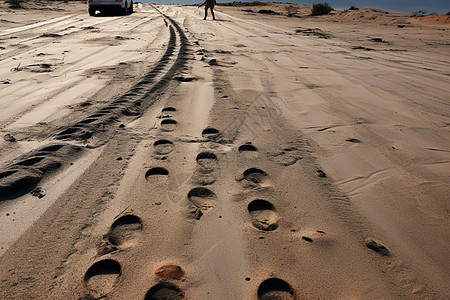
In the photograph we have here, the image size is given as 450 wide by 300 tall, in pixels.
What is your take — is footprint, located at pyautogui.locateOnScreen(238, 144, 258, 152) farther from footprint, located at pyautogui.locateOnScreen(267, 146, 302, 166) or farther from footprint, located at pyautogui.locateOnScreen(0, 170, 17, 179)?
footprint, located at pyautogui.locateOnScreen(0, 170, 17, 179)

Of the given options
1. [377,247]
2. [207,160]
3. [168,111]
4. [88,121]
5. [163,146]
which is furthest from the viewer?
[168,111]

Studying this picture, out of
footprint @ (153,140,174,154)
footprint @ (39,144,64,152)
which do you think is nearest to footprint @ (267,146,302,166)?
footprint @ (153,140,174,154)

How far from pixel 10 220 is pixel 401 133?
8.95ft

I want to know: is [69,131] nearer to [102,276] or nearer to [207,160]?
[207,160]

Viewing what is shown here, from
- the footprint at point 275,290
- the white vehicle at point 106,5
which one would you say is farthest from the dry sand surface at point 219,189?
the white vehicle at point 106,5

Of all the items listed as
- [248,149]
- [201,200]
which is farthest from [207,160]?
[201,200]

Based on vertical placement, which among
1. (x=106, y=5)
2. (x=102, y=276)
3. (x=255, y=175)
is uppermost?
(x=106, y=5)

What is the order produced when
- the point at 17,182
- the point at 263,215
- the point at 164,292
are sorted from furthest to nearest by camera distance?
the point at 17,182 < the point at 263,215 < the point at 164,292

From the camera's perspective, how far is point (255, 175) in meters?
1.96

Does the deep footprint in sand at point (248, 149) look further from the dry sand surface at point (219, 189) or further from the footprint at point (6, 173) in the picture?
the footprint at point (6, 173)

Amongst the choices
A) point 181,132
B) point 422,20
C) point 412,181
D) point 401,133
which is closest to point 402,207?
point 412,181

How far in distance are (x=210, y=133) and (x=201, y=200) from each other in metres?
0.90

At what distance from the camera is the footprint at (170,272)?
1244 millimetres

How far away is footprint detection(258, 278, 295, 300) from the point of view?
1.19 meters
